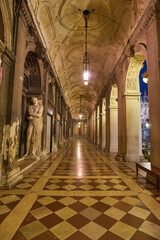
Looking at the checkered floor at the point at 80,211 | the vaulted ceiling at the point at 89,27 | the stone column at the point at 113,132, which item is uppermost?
the vaulted ceiling at the point at 89,27

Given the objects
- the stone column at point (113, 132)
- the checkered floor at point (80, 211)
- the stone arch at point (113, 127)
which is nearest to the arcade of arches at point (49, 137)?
the checkered floor at point (80, 211)

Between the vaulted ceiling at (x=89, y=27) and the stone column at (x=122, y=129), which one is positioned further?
the stone column at (x=122, y=129)

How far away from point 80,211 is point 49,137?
7433mm

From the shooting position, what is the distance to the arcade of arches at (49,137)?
2.01 meters

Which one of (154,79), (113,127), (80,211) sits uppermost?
(154,79)

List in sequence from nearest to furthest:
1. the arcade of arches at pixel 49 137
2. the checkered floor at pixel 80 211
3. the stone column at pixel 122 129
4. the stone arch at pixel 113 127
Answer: the checkered floor at pixel 80 211
the arcade of arches at pixel 49 137
the stone column at pixel 122 129
the stone arch at pixel 113 127

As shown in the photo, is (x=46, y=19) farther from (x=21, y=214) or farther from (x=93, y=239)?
(x=93, y=239)

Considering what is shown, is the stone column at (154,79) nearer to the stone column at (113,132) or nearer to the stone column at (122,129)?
the stone column at (122,129)

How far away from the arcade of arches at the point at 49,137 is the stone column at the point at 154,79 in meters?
0.03

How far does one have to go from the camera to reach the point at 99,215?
85.3 inches

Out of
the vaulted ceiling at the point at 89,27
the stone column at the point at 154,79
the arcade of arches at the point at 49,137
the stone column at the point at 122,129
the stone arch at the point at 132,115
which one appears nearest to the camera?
the arcade of arches at the point at 49,137

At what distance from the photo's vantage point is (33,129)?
19.9 ft

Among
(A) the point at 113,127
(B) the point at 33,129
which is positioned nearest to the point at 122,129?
(A) the point at 113,127

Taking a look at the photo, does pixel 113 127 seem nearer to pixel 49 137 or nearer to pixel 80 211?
pixel 49 137
